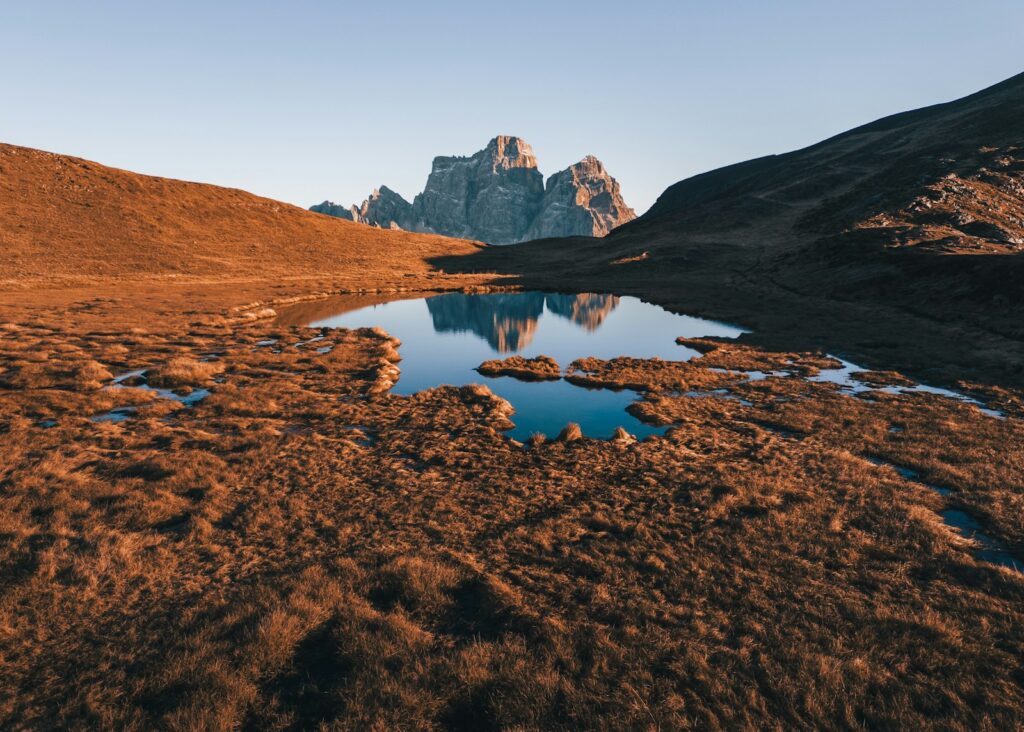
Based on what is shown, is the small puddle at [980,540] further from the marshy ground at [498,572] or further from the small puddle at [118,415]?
the small puddle at [118,415]

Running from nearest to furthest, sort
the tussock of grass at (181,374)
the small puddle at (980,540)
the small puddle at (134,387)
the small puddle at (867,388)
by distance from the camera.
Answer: the small puddle at (980,540), the small puddle at (134,387), the small puddle at (867,388), the tussock of grass at (181,374)

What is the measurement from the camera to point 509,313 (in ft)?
202

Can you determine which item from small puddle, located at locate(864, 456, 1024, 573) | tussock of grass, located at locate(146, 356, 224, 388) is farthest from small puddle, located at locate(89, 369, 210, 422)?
small puddle, located at locate(864, 456, 1024, 573)

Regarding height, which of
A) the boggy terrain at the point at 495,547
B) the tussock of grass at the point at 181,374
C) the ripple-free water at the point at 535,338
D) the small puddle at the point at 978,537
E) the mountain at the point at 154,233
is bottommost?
the ripple-free water at the point at 535,338

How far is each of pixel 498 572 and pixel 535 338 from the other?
1398 inches

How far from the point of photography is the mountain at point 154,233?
8050 cm

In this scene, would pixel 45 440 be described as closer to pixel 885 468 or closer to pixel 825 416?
pixel 885 468

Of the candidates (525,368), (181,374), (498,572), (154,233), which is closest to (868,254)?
(525,368)

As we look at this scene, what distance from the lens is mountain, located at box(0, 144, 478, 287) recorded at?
80.5 meters

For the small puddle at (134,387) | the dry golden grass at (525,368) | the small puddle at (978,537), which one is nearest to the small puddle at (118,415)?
the small puddle at (134,387)

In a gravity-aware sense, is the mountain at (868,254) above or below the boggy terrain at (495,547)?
above

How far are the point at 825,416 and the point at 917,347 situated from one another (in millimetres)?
20802

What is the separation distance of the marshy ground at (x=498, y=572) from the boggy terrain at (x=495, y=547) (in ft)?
0.21

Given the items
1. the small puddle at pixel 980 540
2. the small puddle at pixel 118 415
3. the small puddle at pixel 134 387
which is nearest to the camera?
the small puddle at pixel 980 540
